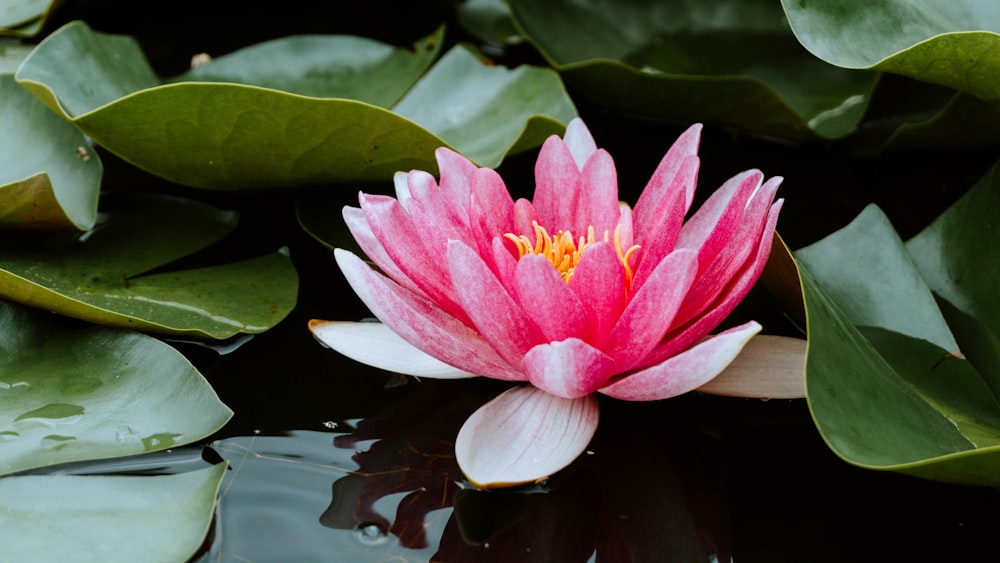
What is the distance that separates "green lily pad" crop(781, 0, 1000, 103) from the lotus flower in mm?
240

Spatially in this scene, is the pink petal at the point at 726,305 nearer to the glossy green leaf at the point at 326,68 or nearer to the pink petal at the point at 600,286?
the pink petal at the point at 600,286

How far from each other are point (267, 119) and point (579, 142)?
476mm

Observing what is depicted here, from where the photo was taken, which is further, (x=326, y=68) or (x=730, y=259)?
(x=326, y=68)

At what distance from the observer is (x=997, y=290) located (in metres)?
1.27

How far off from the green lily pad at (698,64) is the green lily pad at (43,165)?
90cm

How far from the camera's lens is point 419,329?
1124mm

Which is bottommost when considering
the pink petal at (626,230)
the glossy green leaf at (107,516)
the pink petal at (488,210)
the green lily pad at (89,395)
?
the glossy green leaf at (107,516)

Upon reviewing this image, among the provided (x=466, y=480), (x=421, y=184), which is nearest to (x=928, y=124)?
(x=421, y=184)

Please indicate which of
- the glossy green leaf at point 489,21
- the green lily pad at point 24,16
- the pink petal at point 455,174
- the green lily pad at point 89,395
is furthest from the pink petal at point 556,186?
the green lily pad at point 24,16

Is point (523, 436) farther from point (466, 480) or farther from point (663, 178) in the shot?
point (663, 178)

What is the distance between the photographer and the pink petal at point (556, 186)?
1325 millimetres

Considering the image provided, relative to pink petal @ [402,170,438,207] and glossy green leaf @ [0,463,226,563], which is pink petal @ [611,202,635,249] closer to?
pink petal @ [402,170,438,207]

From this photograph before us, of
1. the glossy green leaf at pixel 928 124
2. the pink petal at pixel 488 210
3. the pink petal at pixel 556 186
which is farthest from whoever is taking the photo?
the glossy green leaf at pixel 928 124

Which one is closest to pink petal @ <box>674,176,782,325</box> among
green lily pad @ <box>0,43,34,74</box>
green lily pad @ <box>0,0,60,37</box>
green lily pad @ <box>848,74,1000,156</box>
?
green lily pad @ <box>848,74,1000,156</box>
